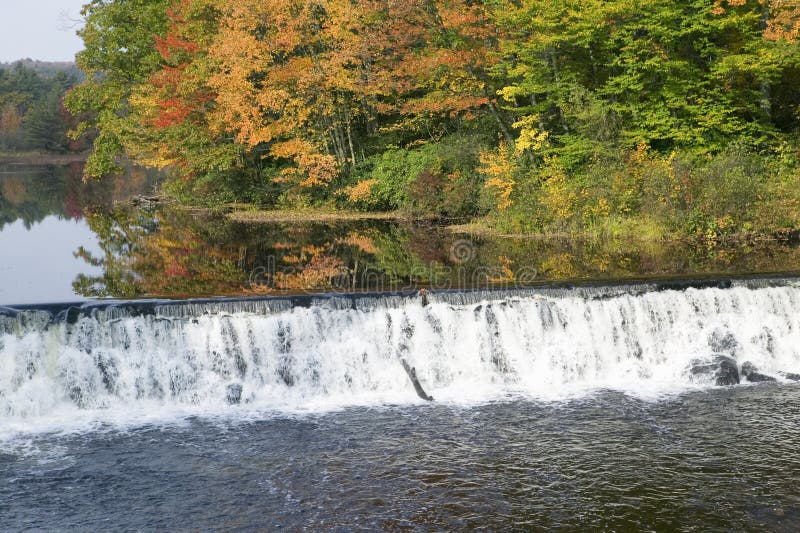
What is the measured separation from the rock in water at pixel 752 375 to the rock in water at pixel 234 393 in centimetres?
813

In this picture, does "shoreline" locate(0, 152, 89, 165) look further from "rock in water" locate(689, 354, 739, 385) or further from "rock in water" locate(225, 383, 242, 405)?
"rock in water" locate(689, 354, 739, 385)

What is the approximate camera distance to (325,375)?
12.7 meters

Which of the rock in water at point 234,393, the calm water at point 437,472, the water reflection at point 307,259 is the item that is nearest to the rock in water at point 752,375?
the calm water at point 437,472

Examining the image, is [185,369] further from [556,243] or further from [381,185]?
[381,185]

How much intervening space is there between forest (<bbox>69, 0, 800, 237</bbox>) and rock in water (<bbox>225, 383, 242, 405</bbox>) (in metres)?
13.0

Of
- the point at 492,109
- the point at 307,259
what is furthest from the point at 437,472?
the point at 492,109

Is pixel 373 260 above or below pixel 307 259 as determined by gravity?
below

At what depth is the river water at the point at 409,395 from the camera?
834 centimetres

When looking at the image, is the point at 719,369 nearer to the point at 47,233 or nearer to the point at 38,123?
the point at 47,233

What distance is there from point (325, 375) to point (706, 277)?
24.5 ft

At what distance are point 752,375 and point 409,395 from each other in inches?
219

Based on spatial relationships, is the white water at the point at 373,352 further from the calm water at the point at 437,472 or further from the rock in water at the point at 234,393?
the calm water at the point at 437,472

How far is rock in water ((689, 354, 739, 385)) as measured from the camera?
487 inches

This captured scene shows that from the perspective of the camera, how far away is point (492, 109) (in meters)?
25.7
